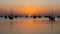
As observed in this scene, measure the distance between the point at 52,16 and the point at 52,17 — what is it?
488 mm

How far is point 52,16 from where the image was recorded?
6212cm

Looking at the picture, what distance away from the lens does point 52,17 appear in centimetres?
6184
